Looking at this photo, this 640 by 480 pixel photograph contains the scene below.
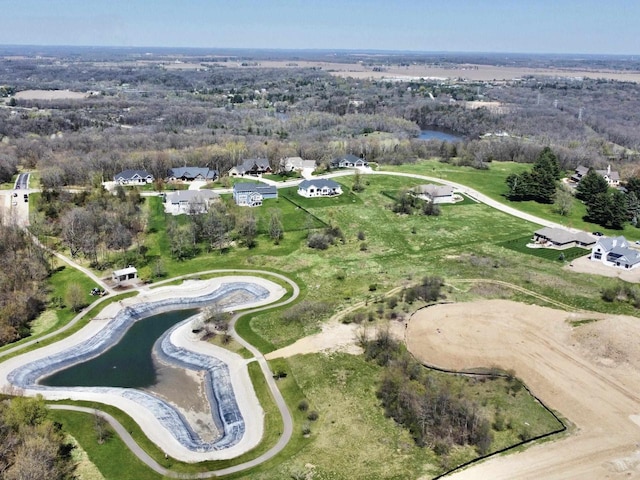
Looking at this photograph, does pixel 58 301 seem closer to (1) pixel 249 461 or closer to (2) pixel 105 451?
(2) pixel 105 451

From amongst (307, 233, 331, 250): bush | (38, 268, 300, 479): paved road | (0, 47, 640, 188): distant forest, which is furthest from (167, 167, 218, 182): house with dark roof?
(38, 268, 300, 479): paved road

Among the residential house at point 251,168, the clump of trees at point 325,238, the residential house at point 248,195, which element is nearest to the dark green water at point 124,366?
the clump of trees at point 325,238

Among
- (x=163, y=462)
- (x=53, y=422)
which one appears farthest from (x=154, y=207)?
(x=163, y=462)

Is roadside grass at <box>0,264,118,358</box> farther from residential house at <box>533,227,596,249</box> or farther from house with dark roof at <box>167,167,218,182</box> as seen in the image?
residential house at <box>533,227,596,249</box>

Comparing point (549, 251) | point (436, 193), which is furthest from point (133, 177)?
point (549, 251)

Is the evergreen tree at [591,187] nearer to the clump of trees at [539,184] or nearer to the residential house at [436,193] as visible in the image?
the clump of trees at [539,184]

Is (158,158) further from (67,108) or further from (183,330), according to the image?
(67,108)
